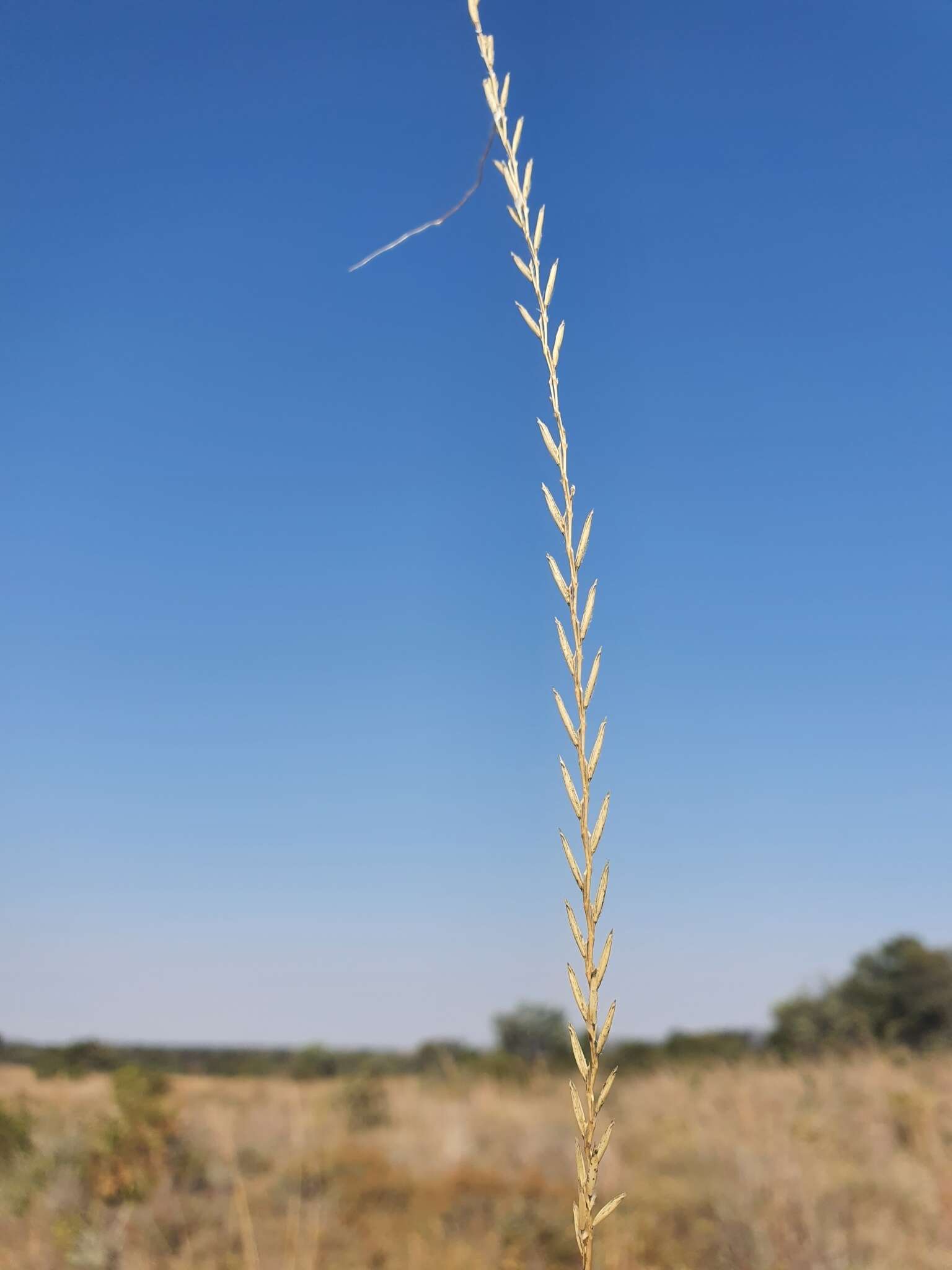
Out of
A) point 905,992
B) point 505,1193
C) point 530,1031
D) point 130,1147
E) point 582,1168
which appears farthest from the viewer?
point 530,1031

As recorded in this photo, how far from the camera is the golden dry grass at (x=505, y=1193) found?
20.8ft

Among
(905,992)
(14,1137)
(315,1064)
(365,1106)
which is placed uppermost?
(905,992)

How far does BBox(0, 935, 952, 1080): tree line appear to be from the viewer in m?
21.9


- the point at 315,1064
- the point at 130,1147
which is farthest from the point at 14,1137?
the point at 315,1064

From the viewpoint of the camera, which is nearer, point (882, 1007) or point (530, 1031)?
point (882, 1007)

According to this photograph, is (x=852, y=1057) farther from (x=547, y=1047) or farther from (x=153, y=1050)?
(x=153, y=1050)

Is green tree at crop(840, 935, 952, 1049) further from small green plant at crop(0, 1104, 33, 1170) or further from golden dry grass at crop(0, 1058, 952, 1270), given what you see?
small green plant at crop(0, 1104, 33, 1170)

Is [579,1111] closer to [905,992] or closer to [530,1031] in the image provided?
[905,992]

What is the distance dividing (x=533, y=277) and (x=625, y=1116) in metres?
13.7

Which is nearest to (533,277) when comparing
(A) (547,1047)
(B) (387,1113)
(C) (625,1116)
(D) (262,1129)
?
(D) (262,1129)

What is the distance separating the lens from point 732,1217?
22.0 feet

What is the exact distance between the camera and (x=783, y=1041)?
84.0 ft

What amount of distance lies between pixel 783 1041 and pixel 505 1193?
67.4 feet

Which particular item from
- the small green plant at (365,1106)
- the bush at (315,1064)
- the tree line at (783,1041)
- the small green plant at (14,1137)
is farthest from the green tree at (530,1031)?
the small green plant at (14,1137)
